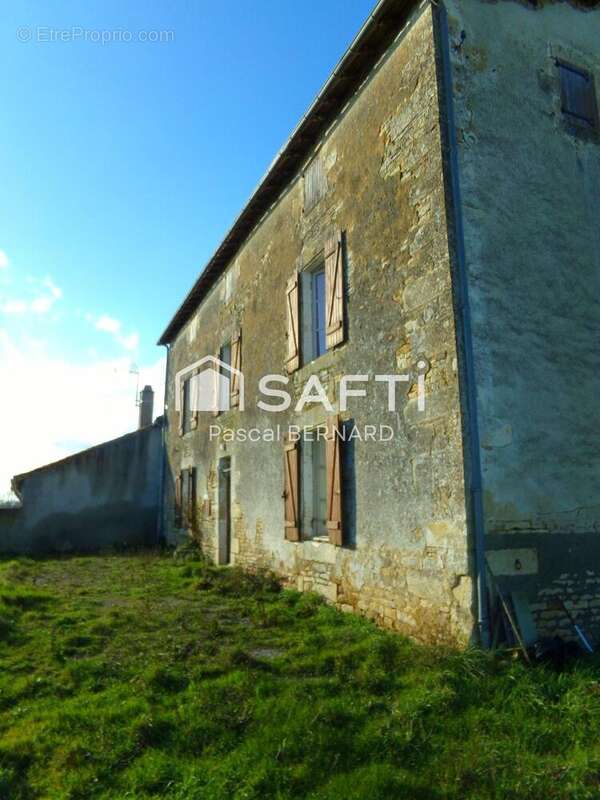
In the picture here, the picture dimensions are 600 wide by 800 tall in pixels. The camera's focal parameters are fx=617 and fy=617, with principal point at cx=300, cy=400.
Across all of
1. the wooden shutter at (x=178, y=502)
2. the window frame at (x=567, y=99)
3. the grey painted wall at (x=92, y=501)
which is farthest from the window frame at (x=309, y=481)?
the grey painted wall at (x=92, y=501)

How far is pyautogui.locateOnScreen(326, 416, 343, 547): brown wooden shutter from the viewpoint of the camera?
274 inches

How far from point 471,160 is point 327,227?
8.08 ft

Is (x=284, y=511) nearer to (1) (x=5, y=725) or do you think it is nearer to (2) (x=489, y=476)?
(2) (x=489, y=476)

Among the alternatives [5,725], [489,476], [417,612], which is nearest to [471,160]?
[489,476]

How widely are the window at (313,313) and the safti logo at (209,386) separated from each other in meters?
2.51

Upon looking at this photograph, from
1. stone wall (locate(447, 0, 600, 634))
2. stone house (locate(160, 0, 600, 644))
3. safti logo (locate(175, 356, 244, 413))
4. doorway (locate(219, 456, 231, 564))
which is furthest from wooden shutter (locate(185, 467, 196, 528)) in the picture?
stone wall (locate(447, 0, 600, 634))

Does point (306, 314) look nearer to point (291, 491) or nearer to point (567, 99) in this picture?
point (291, 491)

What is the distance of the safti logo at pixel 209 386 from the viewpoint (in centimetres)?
1114

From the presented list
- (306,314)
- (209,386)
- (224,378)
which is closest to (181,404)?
(209,386)

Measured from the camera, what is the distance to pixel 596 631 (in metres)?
5.57

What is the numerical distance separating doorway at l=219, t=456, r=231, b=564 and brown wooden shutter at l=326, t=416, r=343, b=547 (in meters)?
4.49

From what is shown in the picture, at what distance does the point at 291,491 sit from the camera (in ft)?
27.0

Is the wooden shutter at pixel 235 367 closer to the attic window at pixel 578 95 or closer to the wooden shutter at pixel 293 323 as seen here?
the wooden shutter at pixel 293 323

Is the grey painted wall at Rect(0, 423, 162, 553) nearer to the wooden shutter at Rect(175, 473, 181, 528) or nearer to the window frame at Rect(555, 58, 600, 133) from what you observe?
the wooden shutter at Rect(175, 473, 181, 528)
